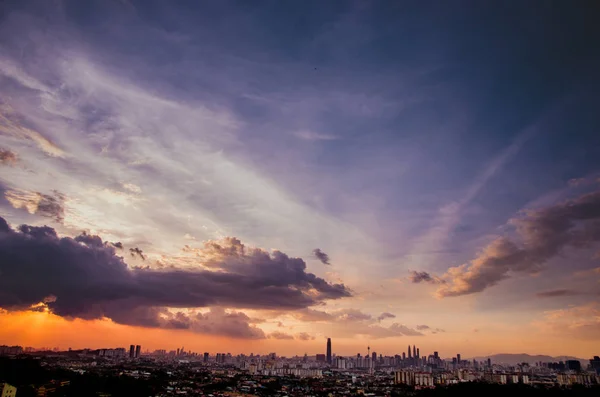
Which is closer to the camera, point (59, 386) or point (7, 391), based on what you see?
point (7, 391)

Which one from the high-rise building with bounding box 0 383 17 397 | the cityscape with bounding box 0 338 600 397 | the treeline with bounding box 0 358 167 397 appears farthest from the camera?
the cityscape with bounding box 0 338 600 397

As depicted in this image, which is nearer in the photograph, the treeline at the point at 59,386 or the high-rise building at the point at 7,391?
the high-rise building at the point at 7,391

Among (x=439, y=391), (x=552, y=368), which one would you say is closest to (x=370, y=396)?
(x=439, y=391)

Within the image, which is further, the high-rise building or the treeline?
the treeline

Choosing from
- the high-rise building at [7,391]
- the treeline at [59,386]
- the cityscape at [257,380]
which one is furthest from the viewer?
the cityscape at [257,380]

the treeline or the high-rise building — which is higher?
the high-rise building

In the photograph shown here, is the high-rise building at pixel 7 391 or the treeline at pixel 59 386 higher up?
the high-rise building at pixel 7 391

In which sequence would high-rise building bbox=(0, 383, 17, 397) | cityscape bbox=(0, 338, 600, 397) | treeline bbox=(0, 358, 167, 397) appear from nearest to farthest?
high-rise building bbox=(0, 383, 17, 397), treeline bbox=(0, 358, 167, 397), cityscape bbox=(0, 338, 600, 397)

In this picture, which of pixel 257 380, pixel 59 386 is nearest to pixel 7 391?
pixel 59 386

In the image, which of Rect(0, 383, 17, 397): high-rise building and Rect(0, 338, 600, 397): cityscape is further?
Rect(0, 338, 600, 397): cityscape

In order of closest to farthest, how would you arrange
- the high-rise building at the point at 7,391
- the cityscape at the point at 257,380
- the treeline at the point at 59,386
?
the high-rise building at the point at 7,391 < the treeline at the point at 59,386 < the cityscape at the point at 257,380

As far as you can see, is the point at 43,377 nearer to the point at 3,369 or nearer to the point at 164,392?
the point at 3,369

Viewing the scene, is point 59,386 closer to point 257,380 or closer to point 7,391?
point 7,391
